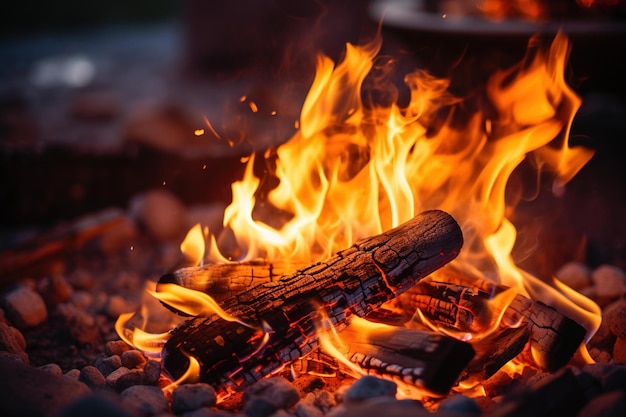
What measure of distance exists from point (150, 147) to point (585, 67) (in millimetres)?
3004

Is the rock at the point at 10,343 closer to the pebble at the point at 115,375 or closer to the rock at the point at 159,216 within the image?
the pebble at the point at 115,375

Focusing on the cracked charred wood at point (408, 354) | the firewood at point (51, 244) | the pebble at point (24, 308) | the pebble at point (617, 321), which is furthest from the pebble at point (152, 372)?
the pebble at point (617, 321)

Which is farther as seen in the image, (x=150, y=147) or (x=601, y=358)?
(x=150, y=147)

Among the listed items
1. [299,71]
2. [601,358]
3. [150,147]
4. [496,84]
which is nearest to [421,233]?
[601,358]

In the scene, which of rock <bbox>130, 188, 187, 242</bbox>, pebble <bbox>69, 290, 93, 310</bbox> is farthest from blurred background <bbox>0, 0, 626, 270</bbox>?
pebble <bbox>69, 290, 93, 310</bbox>

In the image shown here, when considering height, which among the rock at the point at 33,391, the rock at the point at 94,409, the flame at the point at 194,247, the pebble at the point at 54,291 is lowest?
the pebble at the point at 54,291

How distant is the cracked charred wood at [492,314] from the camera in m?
2.35

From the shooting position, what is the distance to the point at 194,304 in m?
2.55

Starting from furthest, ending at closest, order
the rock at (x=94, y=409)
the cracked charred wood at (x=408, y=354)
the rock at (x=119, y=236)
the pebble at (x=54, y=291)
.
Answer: the rock at (x=119, y=236) < the pebble at (x=54, y=291) < the cracked charred wood at (x=408, y=354) < the rock at (x=94, y=409)

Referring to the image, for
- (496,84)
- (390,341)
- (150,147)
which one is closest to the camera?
(390,341)

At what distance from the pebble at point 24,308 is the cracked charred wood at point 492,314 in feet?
5.95

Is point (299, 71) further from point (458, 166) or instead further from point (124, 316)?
point (124, 316)

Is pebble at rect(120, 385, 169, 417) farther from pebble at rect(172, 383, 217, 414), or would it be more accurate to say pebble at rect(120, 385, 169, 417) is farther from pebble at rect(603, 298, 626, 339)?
pebble at rect(603, 298, 626, 339)

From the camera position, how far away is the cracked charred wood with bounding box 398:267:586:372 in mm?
2350
